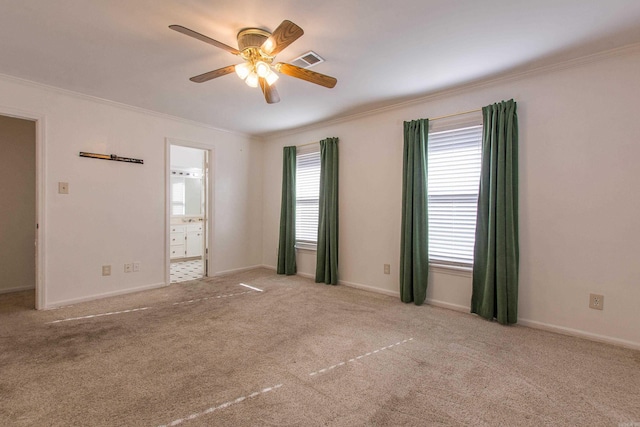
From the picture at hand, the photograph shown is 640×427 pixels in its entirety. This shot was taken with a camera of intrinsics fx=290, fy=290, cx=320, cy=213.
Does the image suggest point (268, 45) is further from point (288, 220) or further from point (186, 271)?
point (186, 271)

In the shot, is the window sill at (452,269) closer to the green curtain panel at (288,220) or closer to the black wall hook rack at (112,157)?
the green curtain panel at (288,220)

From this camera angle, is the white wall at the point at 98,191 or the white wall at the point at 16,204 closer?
the white wall at the point at 98,191

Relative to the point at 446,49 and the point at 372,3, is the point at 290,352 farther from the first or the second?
the point at 446,49

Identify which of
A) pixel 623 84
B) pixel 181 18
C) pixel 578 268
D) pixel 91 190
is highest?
pixel 181 18

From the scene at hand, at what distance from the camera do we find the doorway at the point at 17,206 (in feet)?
13.0

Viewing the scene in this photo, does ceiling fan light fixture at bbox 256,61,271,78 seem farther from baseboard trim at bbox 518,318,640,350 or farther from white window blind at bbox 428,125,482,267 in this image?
baseboard trim at bbox 518,318,640,350

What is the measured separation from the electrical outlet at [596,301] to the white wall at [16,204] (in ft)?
22.0

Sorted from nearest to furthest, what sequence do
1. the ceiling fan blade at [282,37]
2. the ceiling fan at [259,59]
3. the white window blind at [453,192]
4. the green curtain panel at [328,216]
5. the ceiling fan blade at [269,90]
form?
1. the ceiling fan blade at [282,37]
2. the ceiling fan at [259,59]
3. the ceiling fan blade at [269,90]
4. the white window blind at [453,192]
5. the green curtain panel at [328,216]

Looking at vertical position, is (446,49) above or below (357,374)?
above

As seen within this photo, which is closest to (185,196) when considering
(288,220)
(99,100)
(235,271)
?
(235,271)

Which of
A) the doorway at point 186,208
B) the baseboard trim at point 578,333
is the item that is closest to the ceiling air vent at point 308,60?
the baseboard trim at point 578,333

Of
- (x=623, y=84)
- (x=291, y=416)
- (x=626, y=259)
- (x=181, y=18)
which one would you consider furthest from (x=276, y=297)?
(x=623, y=84)

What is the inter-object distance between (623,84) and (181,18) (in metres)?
3.54

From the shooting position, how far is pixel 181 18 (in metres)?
2.04
